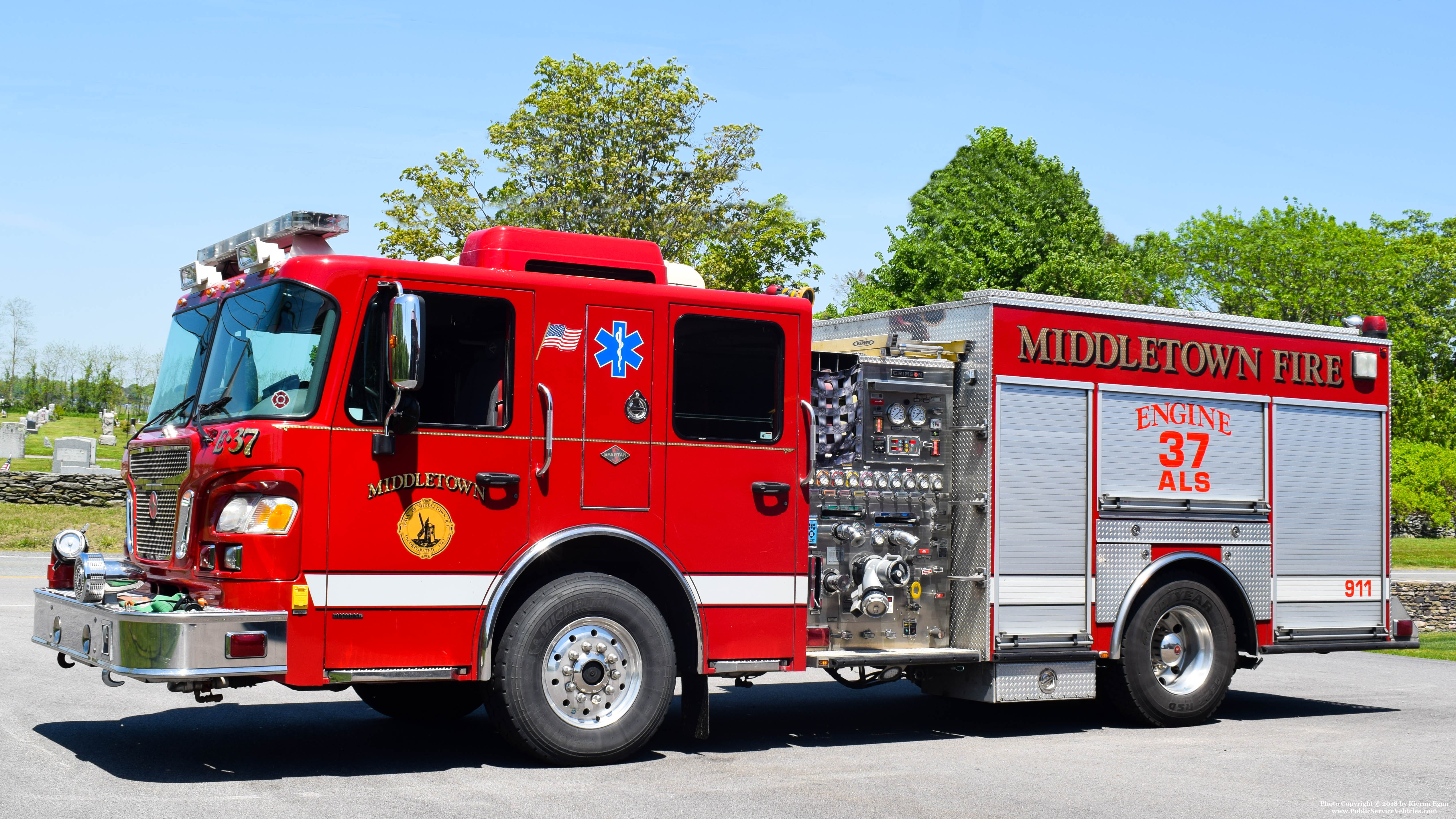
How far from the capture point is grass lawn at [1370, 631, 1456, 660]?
1739 cm

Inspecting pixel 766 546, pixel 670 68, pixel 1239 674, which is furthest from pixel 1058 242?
pixel 766 546

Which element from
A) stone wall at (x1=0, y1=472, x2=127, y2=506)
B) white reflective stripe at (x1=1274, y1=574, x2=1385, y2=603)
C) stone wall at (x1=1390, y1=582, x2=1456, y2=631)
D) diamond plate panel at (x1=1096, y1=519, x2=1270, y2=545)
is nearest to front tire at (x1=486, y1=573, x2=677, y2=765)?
diamond plate panel at (x1=1096, y1=519, x2=1270, y2=545)

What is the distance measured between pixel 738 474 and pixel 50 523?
85.5 ft

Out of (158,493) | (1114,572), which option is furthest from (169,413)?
(1114,572)

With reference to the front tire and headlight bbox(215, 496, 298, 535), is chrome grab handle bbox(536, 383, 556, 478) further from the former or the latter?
headlight bbox(215, 496, 298, 535)

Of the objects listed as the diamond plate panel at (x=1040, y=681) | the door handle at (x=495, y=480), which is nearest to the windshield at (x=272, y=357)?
the door handle at (x=495, y=480)

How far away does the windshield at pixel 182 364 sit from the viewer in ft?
26.5

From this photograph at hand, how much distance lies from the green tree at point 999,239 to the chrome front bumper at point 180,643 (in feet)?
103

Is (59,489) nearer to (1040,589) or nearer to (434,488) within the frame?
(434,488)

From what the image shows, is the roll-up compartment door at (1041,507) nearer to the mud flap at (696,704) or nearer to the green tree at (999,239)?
the mud flap at (696,704)

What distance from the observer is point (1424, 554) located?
44219 mm

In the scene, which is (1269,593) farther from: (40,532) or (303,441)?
(40,532)

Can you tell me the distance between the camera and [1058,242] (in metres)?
38.8

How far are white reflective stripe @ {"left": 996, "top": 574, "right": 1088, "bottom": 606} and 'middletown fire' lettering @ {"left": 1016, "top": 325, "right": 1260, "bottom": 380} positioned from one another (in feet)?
4.94
